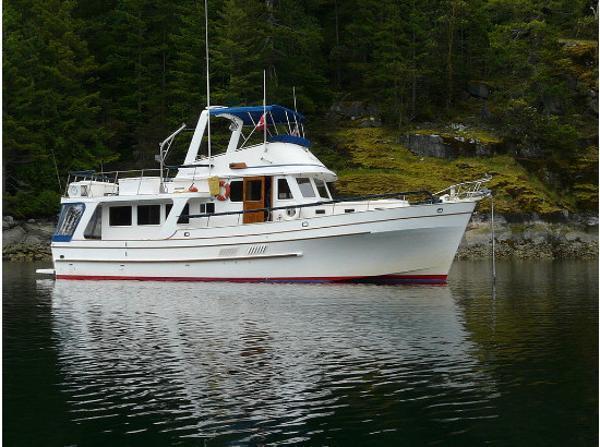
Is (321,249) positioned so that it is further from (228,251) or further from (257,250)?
(228,251)

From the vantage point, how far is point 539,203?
145 feet

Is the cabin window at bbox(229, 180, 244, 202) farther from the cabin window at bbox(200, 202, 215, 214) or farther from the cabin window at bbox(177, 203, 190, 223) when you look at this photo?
the cabin window at bbox(177, 203, 190, 223)

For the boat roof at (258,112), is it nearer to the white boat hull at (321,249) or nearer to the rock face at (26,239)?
the white boat hull at (321,249)

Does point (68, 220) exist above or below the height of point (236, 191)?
below

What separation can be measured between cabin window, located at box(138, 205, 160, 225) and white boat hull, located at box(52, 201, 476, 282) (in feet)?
3.16

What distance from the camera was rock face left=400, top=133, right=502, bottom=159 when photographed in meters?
49.1

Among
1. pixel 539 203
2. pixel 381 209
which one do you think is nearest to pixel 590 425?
pixel 381 209

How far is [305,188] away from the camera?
1107 inches

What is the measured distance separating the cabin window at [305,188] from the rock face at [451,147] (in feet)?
75.4

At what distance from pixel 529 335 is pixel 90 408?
9.24m

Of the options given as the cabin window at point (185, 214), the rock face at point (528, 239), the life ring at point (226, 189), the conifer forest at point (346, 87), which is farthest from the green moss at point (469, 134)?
the cabin window at point (185, 214)

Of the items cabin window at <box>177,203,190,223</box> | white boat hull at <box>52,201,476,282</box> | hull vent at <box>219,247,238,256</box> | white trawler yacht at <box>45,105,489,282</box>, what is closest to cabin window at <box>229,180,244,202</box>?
white trawler yacht at <box>45,105,489,282</box>

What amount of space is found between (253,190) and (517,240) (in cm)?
1993

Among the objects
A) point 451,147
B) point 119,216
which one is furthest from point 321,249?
point 451,147
